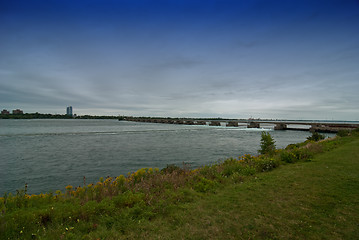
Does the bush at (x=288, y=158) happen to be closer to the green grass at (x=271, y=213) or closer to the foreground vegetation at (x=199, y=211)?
the foreground vegetation at (x=199, y=211)

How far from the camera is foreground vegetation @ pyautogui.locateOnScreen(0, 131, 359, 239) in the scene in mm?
4887

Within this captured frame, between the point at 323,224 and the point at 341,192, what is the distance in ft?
10.5

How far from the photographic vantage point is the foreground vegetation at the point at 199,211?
4887 millimetres

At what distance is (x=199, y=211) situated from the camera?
245 inches

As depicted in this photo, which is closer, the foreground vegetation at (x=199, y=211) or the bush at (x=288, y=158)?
the foreground vegetation at (x=199, y=211)

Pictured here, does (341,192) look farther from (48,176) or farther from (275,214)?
(48,176)

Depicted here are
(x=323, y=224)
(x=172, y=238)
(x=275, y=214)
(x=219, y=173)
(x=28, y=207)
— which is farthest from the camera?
(x=219, y=173)

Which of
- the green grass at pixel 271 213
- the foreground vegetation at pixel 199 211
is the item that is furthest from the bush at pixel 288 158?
the green grass at pixel 271 213

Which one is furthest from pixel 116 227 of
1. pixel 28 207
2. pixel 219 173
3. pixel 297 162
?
pixel 297 162

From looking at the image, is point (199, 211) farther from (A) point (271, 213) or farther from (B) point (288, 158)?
(B) point (288, 158)

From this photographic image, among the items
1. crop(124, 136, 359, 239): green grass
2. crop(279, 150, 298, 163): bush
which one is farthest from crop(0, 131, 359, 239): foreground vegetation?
crop(279, 150, 298, 163): bush

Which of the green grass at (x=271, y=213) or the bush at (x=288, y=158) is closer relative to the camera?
the green grass at (x=271, y=213)

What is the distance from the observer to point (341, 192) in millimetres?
7266

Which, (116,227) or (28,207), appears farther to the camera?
(28,207)
